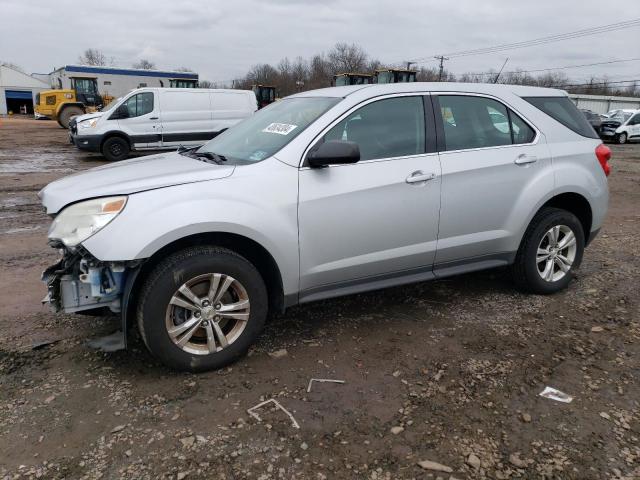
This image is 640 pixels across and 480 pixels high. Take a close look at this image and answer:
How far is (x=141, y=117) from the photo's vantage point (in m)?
14.5

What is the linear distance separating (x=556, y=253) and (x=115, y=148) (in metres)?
13.3

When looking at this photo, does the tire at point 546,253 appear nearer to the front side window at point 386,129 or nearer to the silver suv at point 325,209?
the silver suv at point 325,209

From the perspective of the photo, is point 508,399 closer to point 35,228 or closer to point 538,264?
point 538,264

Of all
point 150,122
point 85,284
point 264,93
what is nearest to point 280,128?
point 85,284

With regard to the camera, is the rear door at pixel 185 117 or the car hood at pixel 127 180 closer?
the car hood at pixel 127 180

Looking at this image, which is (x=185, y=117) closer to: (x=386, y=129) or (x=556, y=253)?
(x=386, y=129)

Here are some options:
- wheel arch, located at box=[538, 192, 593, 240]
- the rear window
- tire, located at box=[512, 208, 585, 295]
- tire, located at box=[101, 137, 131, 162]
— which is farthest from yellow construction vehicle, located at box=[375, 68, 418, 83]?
tire, located at box=[512, 208, 585, 295]

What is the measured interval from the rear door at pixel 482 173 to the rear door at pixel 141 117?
40.8 feet

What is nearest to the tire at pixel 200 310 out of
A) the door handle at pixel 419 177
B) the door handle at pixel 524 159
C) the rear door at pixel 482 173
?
the door handle at pixel 419 177

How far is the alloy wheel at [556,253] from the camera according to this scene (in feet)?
14.3

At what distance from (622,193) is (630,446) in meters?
9.53

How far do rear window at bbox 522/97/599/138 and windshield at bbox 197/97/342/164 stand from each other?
6.42 ft

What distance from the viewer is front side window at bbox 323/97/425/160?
11.6 ft

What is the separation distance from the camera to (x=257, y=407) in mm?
2824
